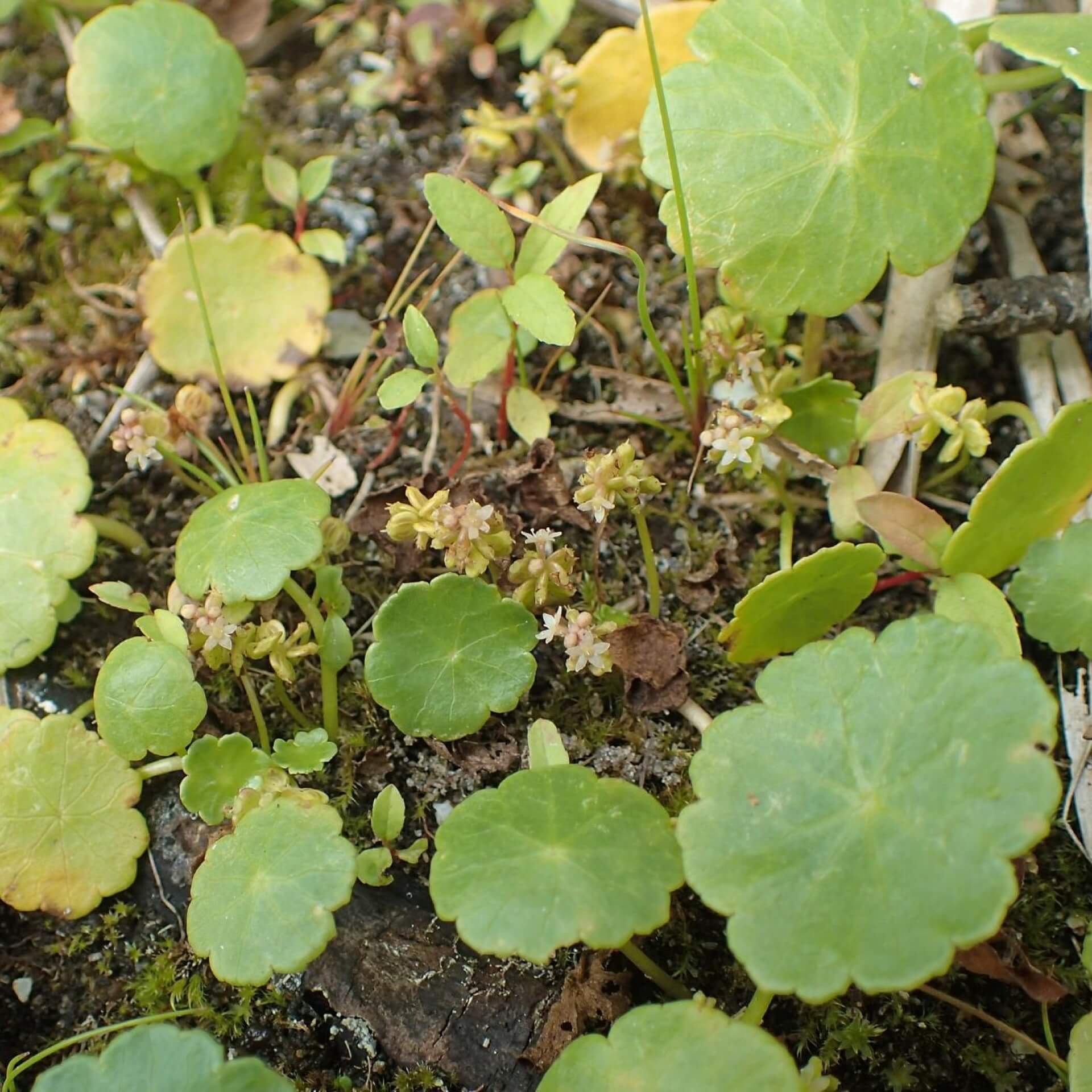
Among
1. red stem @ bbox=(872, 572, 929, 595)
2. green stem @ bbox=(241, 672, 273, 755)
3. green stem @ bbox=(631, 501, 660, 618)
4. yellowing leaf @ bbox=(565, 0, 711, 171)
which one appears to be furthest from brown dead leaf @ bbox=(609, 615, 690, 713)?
yellowing leaf @ bbox=(565, 0, 711, 171)

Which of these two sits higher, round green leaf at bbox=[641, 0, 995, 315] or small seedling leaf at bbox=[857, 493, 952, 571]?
round green leaf at bbox=[641, 0, 995, 315]

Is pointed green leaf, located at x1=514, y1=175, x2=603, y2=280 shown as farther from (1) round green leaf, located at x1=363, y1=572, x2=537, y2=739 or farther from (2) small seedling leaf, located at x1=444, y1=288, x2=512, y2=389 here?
(1) round green leaf, located at x1=363, y1=572, x2=537, y2=739

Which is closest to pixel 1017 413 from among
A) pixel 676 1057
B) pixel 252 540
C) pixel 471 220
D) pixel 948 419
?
pixel 948 419

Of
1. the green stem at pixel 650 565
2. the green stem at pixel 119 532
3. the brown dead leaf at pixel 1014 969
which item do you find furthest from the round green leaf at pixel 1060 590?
the green stem at pixel 119 532

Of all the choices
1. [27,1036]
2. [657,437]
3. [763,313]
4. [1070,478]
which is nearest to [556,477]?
[657,437]

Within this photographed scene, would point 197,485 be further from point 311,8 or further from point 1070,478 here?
point 1070,478

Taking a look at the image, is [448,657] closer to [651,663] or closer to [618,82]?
[651,663]
